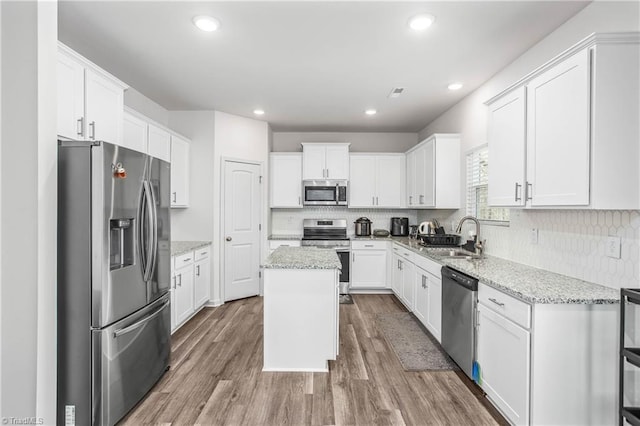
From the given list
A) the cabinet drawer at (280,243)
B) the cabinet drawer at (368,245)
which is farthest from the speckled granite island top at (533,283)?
the cabinet drawer at (280,243)

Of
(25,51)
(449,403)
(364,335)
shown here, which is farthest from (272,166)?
(449,403)

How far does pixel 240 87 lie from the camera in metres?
3.60

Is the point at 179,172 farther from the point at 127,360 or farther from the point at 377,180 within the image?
the point at 377,180

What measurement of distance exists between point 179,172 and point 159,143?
1.91 feet

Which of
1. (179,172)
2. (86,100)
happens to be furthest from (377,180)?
(86,100)

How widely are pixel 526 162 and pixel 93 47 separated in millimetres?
3521

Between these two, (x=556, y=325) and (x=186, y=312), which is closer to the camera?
(x=556, y=325)

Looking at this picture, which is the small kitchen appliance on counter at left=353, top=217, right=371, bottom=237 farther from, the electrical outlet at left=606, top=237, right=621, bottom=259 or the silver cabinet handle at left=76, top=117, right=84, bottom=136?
the silver cabinet handle at left=76, top=117, right=84, bottom=136

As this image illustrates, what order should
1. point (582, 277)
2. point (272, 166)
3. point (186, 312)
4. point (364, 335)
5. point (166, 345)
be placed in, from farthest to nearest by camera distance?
point (272, 166) < point (186, 312) < point (364, 335) < point (166, 345) < point (582, 277)

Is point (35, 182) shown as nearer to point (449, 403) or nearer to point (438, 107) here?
point (449, 403)

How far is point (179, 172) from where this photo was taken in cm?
427

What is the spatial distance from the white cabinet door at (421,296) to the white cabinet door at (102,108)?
3172 mm

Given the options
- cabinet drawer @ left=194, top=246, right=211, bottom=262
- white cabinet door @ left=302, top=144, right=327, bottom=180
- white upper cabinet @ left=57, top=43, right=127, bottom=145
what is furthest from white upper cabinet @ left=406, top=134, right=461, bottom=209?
white upper cabinet @ left=57, top=43, right=127, bottom=145

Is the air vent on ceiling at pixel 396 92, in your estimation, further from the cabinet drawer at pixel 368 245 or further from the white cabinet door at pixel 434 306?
the cabinet drawer at pixel 368 245
